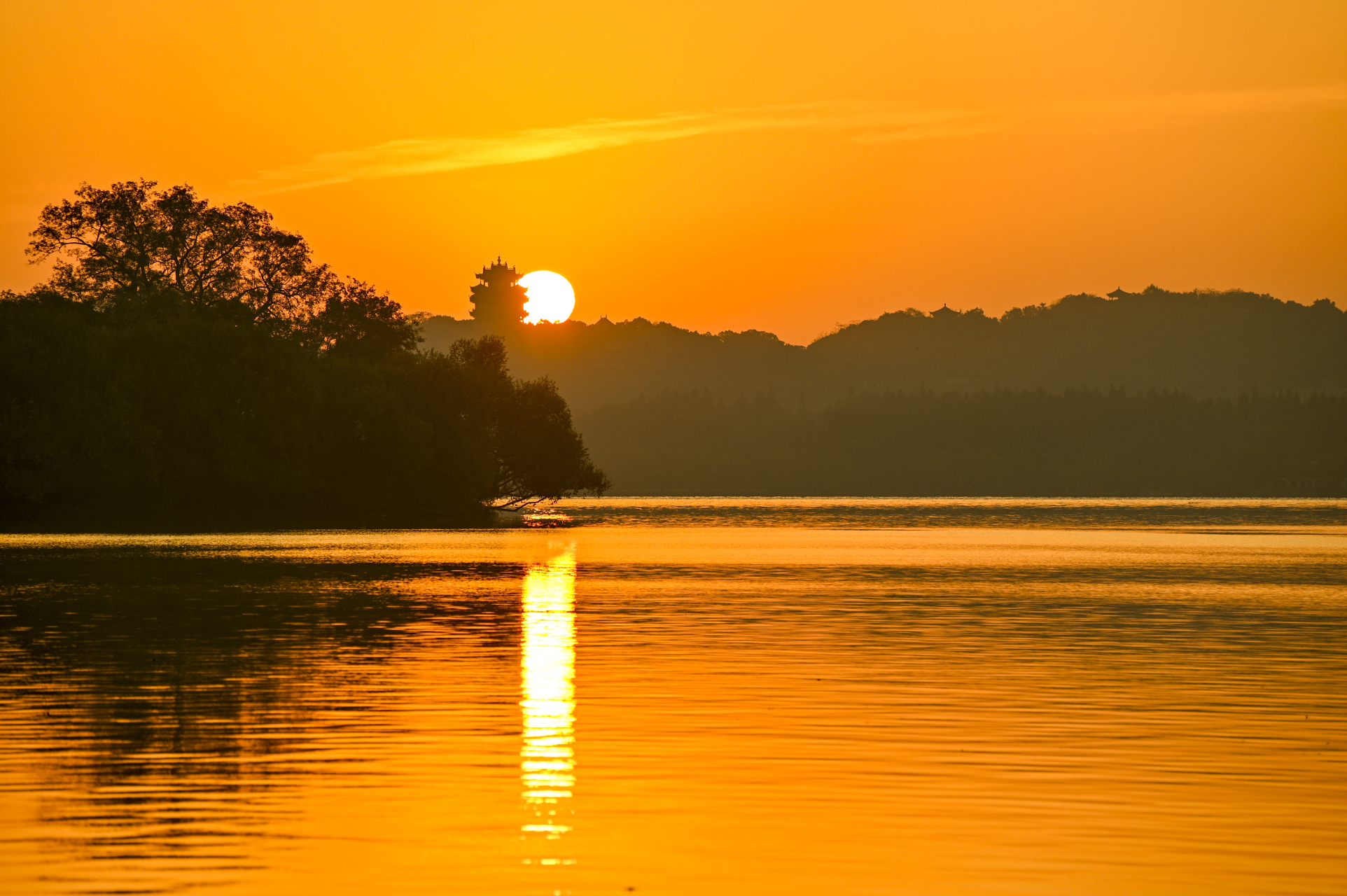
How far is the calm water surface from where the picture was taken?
48.5 feet

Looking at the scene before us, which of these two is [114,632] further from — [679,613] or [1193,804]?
[1193,804]

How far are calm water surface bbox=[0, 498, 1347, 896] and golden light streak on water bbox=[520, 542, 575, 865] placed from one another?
0.08 metres

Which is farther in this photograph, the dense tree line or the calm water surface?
the dense tree line

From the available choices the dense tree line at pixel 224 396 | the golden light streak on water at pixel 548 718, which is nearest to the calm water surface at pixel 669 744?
the golden light streak on water at pixel 548 718

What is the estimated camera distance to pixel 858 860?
49.2 feet

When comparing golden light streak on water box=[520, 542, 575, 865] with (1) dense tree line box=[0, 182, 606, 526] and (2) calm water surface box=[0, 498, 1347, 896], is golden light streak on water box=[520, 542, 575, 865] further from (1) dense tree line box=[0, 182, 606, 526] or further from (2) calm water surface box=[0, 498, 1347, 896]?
(1) dense tree line box=[0, 182, 606, 526]

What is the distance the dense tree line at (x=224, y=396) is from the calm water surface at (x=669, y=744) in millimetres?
56481

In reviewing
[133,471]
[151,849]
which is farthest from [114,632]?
[133,471]

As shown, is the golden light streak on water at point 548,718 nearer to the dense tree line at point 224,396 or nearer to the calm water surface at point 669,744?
the calm water surface at point 669,744

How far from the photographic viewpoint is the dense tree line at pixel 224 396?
105812mm

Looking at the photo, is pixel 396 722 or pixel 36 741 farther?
pixel 396 722

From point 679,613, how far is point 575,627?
18.0 feet

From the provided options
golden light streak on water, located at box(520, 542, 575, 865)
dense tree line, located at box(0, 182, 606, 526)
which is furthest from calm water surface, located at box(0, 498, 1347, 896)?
dense tree line, located at box(0, 182, 606, 526)

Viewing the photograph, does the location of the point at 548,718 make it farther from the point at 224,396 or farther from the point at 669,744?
the point at 224,396
